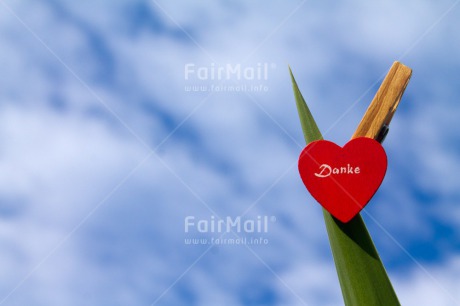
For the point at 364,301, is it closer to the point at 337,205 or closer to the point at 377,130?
the point at 337,205

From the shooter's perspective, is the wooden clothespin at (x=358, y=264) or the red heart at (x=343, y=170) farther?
the red heart at (x=343, y=170)

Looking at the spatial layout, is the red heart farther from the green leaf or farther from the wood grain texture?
the green leaf

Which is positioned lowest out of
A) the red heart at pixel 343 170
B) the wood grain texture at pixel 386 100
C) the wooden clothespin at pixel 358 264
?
the wooden clothespin at pixel 358 264

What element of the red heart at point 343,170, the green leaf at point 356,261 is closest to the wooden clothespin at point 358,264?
the green leaf at point 356,261

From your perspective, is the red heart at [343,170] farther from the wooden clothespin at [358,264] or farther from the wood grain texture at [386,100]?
the wooden clothespin at [358,264]

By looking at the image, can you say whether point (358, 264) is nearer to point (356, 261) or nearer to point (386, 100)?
point (356, 261)

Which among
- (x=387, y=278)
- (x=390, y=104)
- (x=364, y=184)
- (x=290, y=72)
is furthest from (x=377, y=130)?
(x=387, y=278)
